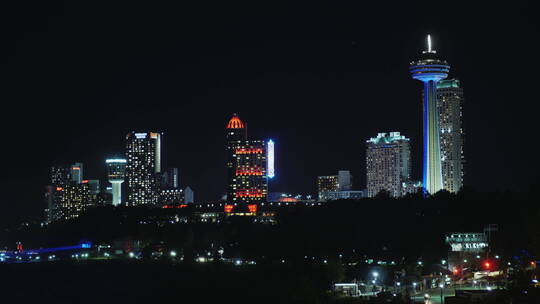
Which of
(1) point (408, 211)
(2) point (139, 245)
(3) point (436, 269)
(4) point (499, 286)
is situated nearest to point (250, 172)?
(2) point (139, 245)

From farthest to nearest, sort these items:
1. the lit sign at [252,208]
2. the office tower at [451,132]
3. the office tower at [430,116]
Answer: the office tower at [451,132] → the lit sign at [252,208] → the office tower at [430,116]

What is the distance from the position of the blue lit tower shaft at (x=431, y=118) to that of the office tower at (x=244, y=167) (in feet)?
170

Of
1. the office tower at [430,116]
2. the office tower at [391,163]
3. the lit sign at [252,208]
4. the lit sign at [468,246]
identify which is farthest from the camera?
the office tower at [391,163]

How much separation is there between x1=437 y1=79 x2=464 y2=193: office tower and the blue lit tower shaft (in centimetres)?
3756

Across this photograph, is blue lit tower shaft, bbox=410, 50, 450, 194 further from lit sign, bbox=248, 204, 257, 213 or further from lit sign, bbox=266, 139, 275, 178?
lit sign, bbox=266, 139, 275, 178

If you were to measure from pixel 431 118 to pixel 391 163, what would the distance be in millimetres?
57386

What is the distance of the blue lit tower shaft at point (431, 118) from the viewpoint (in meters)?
135

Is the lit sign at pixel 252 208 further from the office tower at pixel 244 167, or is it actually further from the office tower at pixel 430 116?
the office tower at pixel 430 116

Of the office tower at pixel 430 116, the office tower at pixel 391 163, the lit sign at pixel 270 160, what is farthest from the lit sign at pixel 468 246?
the office tower at pixel 391 163

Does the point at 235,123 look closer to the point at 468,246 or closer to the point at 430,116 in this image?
the point at 430,116

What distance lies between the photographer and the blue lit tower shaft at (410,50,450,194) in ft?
443

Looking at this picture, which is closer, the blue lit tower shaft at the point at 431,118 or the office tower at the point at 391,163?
the blue lit tower shaft at the point at 431,118

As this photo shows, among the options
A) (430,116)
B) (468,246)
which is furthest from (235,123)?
(468,246)

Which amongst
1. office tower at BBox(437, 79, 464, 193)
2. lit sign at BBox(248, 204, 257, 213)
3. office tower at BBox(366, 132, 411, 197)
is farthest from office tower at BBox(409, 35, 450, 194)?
office tower at BBox(366, 132, 411, 197)
